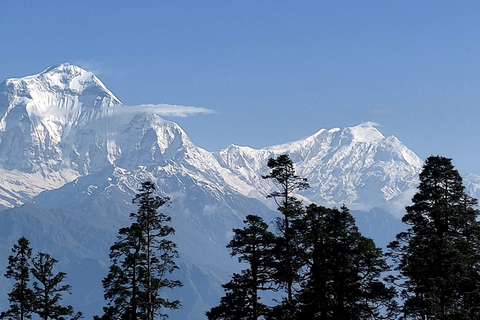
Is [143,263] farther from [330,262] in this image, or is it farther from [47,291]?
[330,262]

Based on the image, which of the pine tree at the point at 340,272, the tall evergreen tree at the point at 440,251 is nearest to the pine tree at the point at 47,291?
the pine tree at the point at 340,272

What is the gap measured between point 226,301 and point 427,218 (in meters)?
16.2

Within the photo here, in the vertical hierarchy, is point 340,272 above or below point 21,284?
below

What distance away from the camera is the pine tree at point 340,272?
177ft

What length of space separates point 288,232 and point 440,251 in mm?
9922

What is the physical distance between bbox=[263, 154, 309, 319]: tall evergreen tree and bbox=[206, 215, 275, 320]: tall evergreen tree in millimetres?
1249

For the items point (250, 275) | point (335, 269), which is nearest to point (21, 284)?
point (250, 275)

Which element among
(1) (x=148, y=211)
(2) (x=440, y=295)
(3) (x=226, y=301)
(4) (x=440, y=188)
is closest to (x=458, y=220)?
(4) (x=440, y=188)

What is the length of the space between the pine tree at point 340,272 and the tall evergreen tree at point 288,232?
2.47 ft

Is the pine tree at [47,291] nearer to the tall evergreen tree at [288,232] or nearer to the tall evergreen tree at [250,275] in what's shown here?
the tall evergreen tree at [250,275]

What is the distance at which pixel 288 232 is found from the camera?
5494cm

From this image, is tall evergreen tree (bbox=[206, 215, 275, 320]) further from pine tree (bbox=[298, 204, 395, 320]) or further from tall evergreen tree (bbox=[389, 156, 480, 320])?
tall evergreen tree (bbox=[389, 156, 480, 320])

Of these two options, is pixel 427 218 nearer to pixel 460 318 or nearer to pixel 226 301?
pixel 460 318

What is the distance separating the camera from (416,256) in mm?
55750
